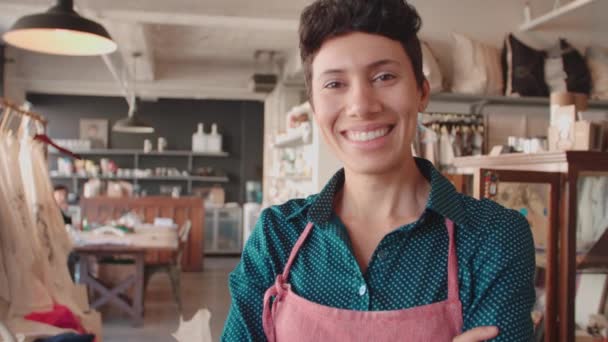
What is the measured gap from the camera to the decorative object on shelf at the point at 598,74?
477cm

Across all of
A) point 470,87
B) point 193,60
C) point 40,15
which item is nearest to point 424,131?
point 470,87

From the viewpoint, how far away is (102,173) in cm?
1181

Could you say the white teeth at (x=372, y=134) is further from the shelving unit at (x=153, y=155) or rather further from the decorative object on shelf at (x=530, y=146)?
the shelving unit at (x=153, y=155)

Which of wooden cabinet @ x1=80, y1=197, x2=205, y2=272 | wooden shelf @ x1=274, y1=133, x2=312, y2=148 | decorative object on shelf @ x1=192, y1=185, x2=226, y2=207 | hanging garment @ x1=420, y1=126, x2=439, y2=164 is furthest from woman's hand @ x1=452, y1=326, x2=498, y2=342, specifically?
decorative object on shelf @ x1=192, y1=185, x2=226, y2=207

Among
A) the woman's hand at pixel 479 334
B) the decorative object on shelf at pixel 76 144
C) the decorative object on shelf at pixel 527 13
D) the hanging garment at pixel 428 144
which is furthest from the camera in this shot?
the decorative object on shelf at pixel 76 144

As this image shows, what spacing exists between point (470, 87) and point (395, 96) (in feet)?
12.1

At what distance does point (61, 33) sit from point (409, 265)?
264cm

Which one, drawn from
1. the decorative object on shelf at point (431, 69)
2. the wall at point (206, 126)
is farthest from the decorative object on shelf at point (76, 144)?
the decorative object on shelf at point (431, 69)

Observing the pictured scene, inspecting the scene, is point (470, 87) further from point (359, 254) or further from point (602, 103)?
point (359, 254)

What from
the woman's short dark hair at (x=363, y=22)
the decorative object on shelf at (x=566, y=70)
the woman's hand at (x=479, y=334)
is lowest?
the woman's hand at (x=479, y=334)

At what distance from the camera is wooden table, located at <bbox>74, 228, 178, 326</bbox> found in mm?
6094

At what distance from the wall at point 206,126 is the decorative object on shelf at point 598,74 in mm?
8266

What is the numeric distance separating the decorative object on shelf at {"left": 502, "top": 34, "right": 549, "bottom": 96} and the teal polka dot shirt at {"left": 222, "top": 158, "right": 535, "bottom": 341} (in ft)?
12.4

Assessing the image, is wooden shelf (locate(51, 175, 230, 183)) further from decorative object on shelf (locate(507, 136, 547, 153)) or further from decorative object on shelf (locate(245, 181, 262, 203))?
decorative object on shelf (locate(507, 136, 547, 153))
